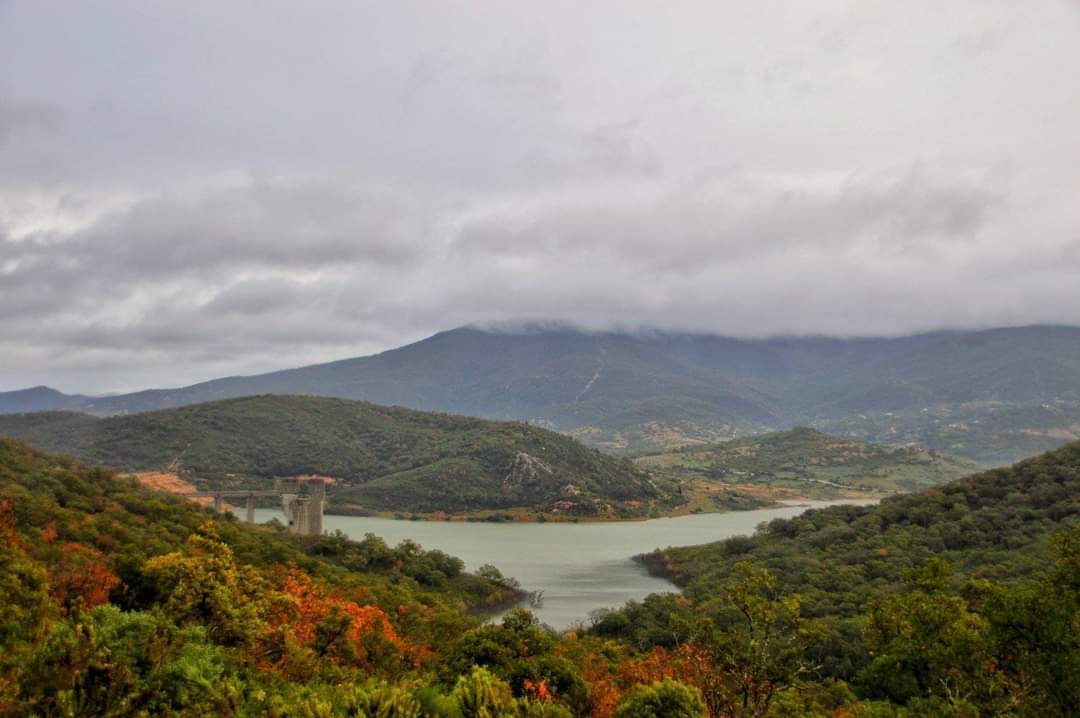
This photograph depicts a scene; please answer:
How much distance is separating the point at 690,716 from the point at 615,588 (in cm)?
5122

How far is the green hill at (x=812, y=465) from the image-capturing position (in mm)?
149000

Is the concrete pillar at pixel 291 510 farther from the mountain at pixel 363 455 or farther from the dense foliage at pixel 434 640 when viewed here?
the dense foliage at pixel 434 640

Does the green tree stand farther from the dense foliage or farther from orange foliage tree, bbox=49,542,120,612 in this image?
orange foliage tree, bbox=49,542,120,612

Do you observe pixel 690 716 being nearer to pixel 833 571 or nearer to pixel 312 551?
pixel 833 571

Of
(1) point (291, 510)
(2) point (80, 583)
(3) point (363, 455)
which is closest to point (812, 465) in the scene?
(3) point (363, 455)

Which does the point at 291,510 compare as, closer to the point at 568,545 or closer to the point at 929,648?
the point at 568,545

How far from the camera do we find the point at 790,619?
45.6 feet

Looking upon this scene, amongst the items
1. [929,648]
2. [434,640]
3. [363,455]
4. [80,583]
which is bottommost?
[434,640]

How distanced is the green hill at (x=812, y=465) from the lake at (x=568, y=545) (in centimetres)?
2903

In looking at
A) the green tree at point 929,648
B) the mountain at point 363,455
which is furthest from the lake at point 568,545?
the green tree at point 929,648

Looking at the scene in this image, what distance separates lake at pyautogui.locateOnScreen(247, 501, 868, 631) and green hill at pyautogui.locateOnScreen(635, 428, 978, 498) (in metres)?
29.0

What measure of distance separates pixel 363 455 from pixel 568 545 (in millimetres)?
64190

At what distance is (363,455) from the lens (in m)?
140

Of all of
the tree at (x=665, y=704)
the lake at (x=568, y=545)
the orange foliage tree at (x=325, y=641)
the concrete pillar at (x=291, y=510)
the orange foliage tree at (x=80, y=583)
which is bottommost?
the lake at (x=568, y=545)
